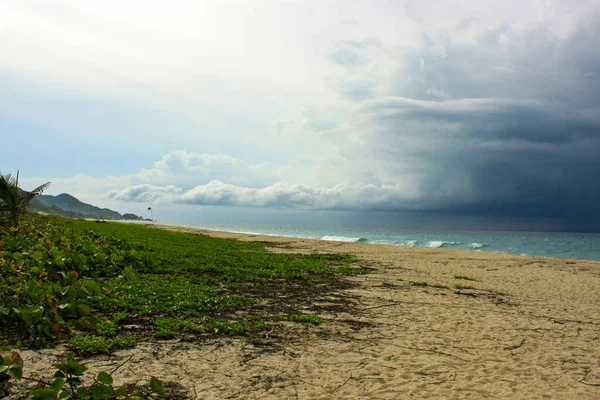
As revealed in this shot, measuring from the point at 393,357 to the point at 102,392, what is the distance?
4.13 metres

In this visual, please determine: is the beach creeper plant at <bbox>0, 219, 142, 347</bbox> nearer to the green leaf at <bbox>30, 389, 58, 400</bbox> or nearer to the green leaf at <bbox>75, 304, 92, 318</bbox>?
the green leaf at <bbox>75, 304, 92, 318</bbox>

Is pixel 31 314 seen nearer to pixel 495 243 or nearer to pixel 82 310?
pixel 82 310

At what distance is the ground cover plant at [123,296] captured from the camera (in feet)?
18.7

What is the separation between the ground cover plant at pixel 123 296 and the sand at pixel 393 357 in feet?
1.54

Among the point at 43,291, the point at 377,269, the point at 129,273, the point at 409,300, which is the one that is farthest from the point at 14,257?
the point at 377,269

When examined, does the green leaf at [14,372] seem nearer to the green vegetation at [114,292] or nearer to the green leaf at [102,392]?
the green leaf at [102,392]

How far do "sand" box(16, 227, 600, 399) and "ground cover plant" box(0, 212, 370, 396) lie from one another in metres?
0.47

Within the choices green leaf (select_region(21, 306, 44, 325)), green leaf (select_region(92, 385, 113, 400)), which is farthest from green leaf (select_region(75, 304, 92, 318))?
green leaf (select_region(92, 385, 113, 400))

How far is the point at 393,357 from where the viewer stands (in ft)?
20.1

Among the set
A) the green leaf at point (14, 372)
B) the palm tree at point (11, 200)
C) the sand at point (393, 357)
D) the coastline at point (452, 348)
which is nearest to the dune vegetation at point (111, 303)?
the green leaf at point (14, 372)

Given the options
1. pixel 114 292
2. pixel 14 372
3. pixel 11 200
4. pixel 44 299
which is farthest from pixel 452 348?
pixel 11 200

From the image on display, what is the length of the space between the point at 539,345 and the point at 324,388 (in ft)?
14.9

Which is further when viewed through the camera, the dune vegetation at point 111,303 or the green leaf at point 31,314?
the green leaf at point 31,314

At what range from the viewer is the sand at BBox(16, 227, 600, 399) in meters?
5.00
